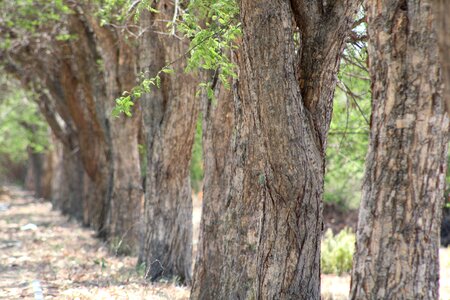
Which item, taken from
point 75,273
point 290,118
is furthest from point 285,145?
point 75,273

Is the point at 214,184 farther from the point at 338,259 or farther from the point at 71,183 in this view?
the point at 71,183

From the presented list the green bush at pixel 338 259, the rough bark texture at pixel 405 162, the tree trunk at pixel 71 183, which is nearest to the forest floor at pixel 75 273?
the green bush at pixel 338 259

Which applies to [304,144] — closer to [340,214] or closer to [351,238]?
[351,238]

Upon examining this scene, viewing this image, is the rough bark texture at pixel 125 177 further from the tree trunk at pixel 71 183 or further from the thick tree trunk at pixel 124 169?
the tree trunk at pixel 71 183

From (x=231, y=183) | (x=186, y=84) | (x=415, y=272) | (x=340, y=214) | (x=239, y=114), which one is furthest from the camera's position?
→ (x=340, y=214)

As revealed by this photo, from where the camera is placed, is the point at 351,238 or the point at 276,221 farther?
the point at 351,238

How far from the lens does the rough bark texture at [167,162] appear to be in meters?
12.5

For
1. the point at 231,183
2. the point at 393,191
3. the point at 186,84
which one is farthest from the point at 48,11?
the point at 393,191

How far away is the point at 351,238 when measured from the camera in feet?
55.1

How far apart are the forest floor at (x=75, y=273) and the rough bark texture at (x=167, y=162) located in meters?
0.62

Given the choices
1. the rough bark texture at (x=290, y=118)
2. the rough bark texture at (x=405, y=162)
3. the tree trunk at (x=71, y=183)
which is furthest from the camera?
the tree trunk at (x=71, y=183)

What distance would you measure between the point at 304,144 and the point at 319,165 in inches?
11.0

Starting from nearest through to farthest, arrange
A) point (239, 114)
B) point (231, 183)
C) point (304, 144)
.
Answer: point (304, 144) → point (239, 114) → point (231, 183)

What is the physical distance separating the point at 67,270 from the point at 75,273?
20.2 inches
